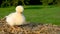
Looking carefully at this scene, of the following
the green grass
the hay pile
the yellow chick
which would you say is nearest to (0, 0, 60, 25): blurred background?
the green grass

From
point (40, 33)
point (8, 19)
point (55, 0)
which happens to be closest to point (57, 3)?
point (55, 0)

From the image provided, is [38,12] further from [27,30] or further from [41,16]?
[27,30]

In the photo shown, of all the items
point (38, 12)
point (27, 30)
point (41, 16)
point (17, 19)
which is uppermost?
point (17, 19)

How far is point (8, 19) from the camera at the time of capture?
5.36 meters

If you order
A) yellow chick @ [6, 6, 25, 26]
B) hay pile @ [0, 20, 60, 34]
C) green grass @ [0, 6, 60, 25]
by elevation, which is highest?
yellow chick @ [6, 6, 25, 26]

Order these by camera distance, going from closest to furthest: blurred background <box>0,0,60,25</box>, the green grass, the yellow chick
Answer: the yellow chick → blurred background <box>0,0,60,25</box> → the green grass

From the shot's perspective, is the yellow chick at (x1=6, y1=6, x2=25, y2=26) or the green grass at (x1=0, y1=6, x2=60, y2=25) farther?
the green grass at (x1=0, y1=6, x2=60, y2=25)

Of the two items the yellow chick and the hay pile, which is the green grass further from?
the yellow chick

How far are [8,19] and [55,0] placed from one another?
0.95 metres

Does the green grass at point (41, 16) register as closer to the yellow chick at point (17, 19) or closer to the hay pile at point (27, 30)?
the hay pile at point (27, 30)

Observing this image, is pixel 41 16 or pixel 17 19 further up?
pixel 17 19

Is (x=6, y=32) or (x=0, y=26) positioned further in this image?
(x=0, y=26)

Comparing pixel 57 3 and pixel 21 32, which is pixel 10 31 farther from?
pixel 57 3

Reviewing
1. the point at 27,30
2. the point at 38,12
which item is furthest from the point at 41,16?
the point at 27,30
